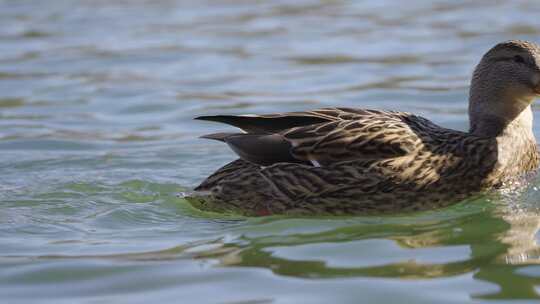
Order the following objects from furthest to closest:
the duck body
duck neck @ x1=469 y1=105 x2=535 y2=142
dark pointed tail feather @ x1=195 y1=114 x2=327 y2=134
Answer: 1. duck neck @ x1=469 y1=105 x2=535 y2=142
2. dark pointed tail feather @ x1=195 y1=114 x2=327 y2=134
3. the duck body

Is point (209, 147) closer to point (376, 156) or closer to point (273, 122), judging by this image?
point (273, 122)

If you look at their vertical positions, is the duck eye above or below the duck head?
above

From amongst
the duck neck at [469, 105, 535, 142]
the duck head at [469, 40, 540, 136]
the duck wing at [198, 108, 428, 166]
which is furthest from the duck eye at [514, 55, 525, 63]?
the duck wing at [198, 108, 428, 166]

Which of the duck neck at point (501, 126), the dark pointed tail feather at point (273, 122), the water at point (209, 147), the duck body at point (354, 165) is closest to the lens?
the water at point (209, 147)

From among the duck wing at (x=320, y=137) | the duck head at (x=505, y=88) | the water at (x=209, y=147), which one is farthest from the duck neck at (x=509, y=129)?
the duck wing at (x=320, y=137)

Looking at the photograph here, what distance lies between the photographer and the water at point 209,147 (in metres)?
6.54

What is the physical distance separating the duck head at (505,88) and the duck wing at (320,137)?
511 millimetres

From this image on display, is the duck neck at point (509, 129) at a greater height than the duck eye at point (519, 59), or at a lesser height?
lesser

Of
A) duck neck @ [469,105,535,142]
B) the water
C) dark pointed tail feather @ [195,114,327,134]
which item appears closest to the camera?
the water

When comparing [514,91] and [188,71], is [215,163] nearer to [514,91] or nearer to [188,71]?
[514,91]

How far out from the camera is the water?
654cm

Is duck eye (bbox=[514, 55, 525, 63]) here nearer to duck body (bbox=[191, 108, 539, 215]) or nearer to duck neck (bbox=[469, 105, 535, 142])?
duck neck (bbox=[469, 105, 535, 142])

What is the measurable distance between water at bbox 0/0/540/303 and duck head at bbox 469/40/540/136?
0.53 meters

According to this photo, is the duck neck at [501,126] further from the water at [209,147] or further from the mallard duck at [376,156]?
the water at [209,147]
